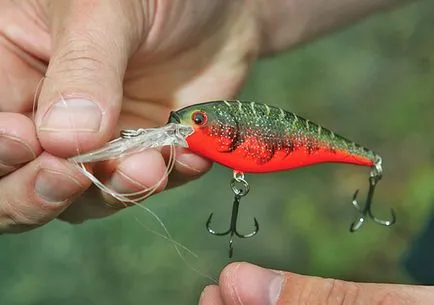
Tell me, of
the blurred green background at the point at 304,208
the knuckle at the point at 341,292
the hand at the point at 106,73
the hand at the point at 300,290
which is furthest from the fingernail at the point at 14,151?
the blurred green background at the point at 304,208

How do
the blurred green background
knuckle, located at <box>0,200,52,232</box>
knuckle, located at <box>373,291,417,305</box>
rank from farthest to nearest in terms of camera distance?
the blurred green background < knuckle, located at <box>0,200,52,232</box> < knuckle, located at <box>373,291,417,305</box>

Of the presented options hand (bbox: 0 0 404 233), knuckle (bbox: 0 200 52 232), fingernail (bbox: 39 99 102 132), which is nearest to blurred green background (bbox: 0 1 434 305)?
hand (bbox: 0 0 404 233)

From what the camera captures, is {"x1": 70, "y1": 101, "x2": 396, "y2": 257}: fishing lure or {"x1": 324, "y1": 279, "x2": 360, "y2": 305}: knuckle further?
{"x1": 70, "y1": 101, "x2": 396, "y2": 257}: fishing lure

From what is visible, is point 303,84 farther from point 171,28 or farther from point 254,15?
point 171,28

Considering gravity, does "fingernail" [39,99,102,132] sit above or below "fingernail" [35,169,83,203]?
above

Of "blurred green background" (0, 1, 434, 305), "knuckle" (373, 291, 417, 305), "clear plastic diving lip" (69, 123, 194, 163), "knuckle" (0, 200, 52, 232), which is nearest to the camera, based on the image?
"knuckle" (373, 291, 417, 305)

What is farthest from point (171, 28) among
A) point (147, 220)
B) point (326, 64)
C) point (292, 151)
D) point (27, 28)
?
point (326, 64)

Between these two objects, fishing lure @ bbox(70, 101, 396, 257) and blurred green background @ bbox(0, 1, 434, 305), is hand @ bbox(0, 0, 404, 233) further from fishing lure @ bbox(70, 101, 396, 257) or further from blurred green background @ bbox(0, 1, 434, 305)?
blurred green background @ bbox(0, 1, 434, 305)


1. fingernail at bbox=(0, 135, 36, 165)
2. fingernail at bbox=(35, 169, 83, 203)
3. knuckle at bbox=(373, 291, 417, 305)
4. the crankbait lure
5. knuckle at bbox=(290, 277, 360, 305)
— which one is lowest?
fingernail at bbox=(35, 169, 83, 203)
